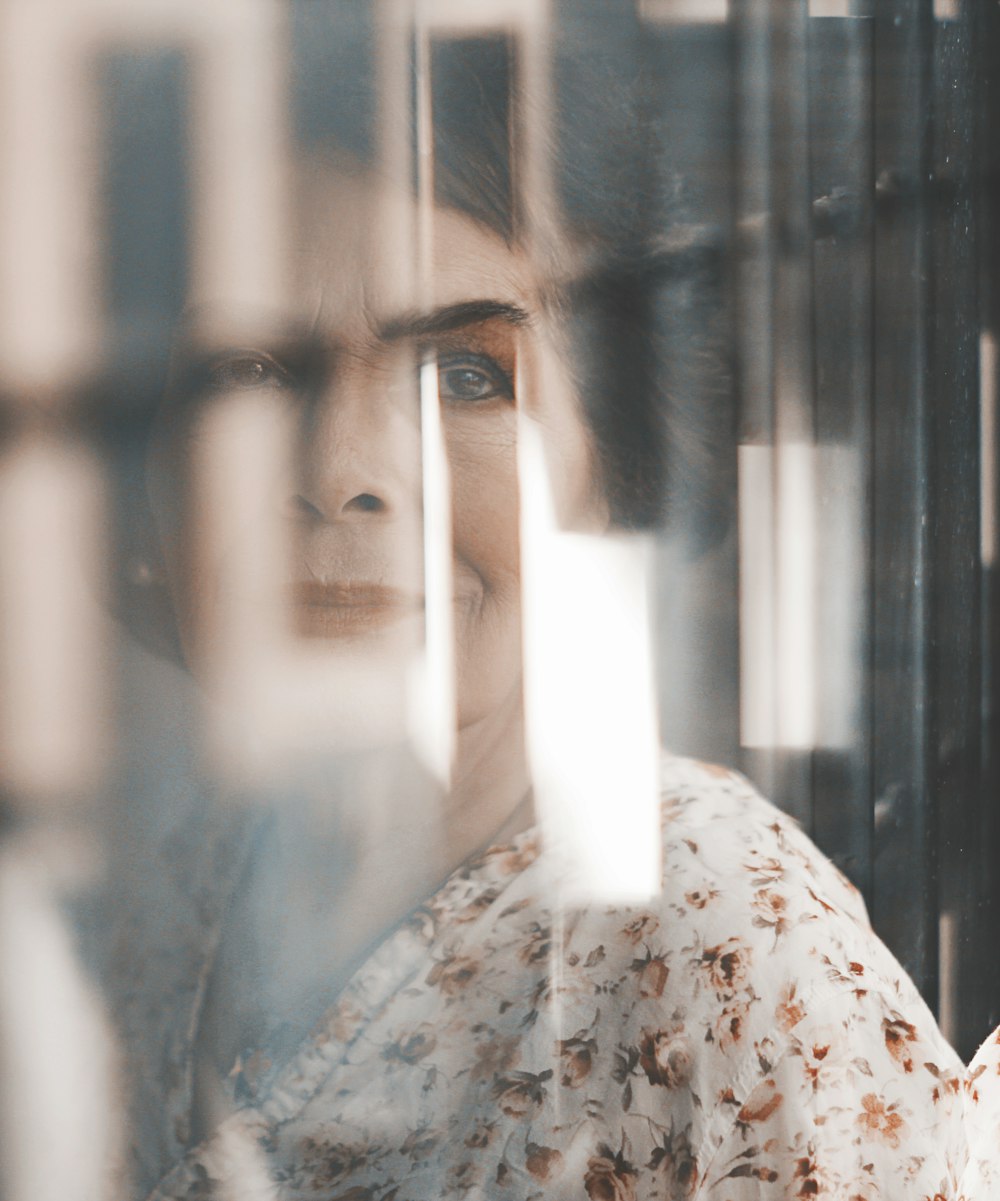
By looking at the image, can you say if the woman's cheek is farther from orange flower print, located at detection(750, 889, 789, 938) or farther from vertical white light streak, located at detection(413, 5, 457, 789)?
orange flower print, located at detection(750, 889, 789, 938)

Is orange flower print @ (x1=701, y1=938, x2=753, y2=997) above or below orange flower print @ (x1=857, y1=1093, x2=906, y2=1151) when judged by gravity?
above

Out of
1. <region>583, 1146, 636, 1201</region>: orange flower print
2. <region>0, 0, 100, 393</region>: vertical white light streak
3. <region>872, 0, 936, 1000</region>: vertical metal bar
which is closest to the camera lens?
<region>0, 0, 100, 393</region>: vertical white light streak

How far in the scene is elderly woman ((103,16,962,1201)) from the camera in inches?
27.1

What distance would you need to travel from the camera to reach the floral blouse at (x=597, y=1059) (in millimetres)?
714

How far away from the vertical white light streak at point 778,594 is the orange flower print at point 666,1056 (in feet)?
0.75

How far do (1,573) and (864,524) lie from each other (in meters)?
0.67

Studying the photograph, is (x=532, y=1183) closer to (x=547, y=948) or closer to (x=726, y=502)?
(x=547, y=948)

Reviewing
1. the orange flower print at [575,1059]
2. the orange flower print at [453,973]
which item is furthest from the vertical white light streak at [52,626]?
the orange flower print at [575,1059]

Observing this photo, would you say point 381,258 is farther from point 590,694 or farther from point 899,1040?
point 899,1040

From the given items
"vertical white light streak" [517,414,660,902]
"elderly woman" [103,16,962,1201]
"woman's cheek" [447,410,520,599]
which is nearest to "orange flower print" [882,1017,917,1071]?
"elderly woman" [103,16,962,1201]

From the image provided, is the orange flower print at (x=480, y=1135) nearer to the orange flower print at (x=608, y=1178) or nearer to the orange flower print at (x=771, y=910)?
the orange flower print at (x=608, y=1178)

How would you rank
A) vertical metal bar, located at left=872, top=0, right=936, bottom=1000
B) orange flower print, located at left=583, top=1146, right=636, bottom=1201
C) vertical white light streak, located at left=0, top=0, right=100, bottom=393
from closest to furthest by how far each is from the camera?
vertical white light streak, located at left=0, top=0, right=100, bottom=393 < orange flower print, located at left=583, top=1146, right=636, bottom=1201 < vertical metal bar, located at left=872, top=0, right=936, bottom=1000

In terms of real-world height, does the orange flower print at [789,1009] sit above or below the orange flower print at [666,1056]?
above

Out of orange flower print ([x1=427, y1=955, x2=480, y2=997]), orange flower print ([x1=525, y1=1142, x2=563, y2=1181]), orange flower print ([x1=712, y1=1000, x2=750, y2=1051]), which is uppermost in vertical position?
orange flower print ([x1=427, y1=955, x2=480, y2=997])
